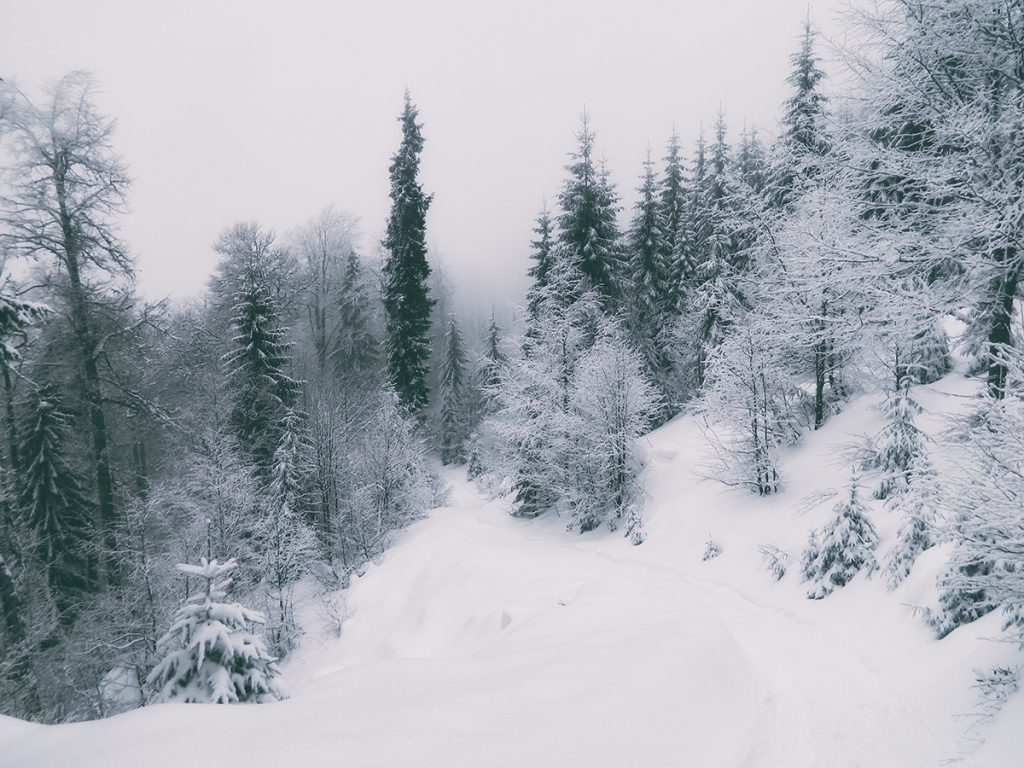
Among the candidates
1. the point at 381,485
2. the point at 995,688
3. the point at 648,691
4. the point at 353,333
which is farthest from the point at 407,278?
the point at 995,688

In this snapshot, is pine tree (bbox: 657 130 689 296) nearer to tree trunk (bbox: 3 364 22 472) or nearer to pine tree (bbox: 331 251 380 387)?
pine tree (bbox: 331 251 380 387)

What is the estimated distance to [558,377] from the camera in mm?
21797

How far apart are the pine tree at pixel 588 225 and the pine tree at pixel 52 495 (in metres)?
21.9

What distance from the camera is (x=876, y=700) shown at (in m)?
6.16

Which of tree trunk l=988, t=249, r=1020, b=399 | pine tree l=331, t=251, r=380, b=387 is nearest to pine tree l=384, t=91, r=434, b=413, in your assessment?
pine tree l=331, t=251, r=380, b=387

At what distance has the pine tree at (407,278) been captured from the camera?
95.9ft

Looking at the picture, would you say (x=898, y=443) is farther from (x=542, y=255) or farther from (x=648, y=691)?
(x=542, y=255)

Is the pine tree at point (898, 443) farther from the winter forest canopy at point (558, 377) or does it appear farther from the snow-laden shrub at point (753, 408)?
the snow-laden shrub at point (753, 408)

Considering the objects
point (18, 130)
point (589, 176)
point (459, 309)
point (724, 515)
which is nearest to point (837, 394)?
point (724, 515)

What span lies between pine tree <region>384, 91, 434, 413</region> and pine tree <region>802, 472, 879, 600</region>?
22535 millimetres

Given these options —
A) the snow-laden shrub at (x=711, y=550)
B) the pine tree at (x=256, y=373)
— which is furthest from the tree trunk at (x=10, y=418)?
the snow-laden shrub at (x=711, y=550)

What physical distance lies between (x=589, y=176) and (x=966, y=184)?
19.4 metres

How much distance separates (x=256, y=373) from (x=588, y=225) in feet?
56.7

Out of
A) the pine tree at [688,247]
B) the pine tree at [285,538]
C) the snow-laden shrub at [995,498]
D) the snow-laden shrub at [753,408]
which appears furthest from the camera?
the pine tree at [688,247]
